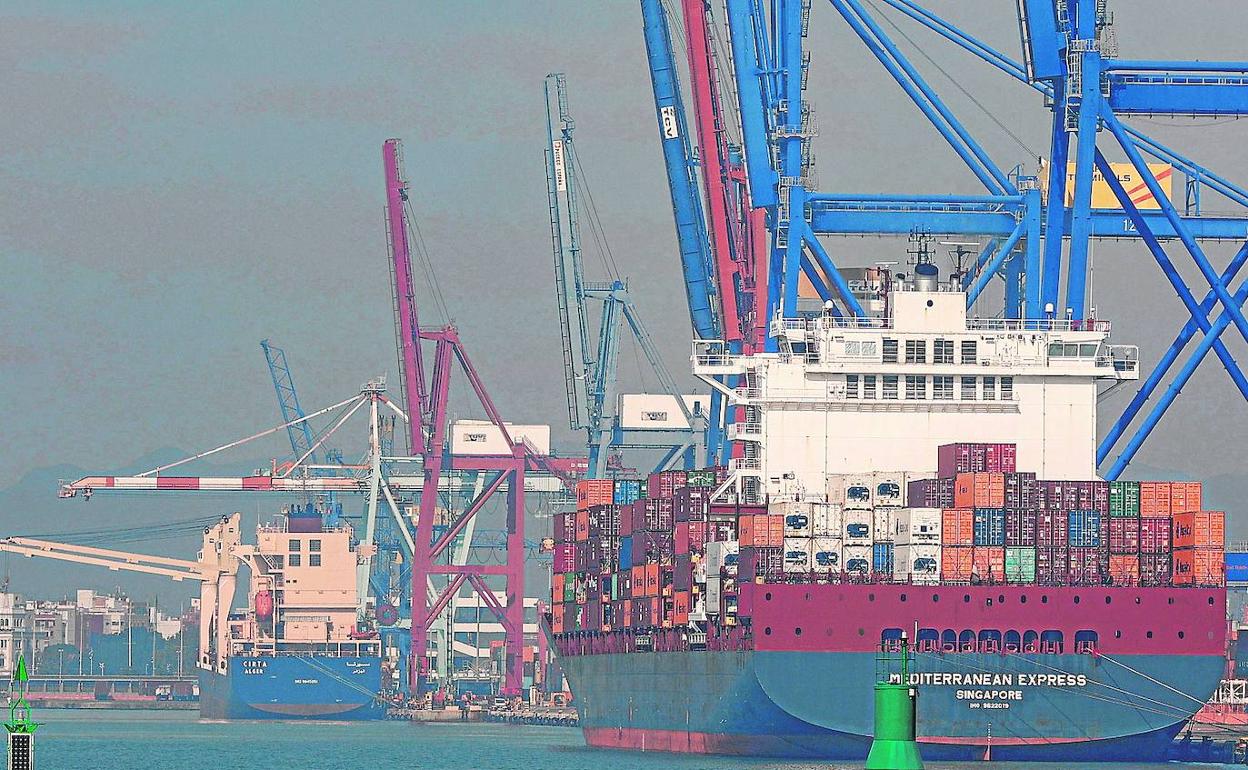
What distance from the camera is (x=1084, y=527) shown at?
161ft

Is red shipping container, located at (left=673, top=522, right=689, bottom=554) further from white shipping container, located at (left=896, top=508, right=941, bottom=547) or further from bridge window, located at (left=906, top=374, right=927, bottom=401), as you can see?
white shipping container, located at (left=896, top=508, right=941, bottom=547)

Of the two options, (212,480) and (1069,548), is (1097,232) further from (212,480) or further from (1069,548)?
(212,480)

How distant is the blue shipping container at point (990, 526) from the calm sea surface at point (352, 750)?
441 centimetres

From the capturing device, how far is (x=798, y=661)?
49.2 metres

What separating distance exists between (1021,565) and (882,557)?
286 centimetres

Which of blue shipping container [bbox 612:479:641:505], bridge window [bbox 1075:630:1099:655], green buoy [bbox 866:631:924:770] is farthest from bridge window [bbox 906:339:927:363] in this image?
green buoy [bbox 866:631:924:770]

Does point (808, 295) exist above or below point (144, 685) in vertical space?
above

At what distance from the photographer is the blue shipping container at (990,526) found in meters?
48.8

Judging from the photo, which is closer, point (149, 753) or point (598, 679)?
point (598, 679)

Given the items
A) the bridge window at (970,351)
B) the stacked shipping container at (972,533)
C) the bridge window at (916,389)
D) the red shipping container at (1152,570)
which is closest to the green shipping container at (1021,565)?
the stacked shipping container at (972,533)

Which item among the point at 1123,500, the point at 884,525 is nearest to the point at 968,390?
the point at 884,525

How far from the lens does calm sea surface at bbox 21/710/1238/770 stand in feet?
183

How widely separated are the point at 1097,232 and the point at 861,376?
10835mm

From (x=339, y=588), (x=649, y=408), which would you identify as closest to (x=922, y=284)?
(x=649, y=408)
